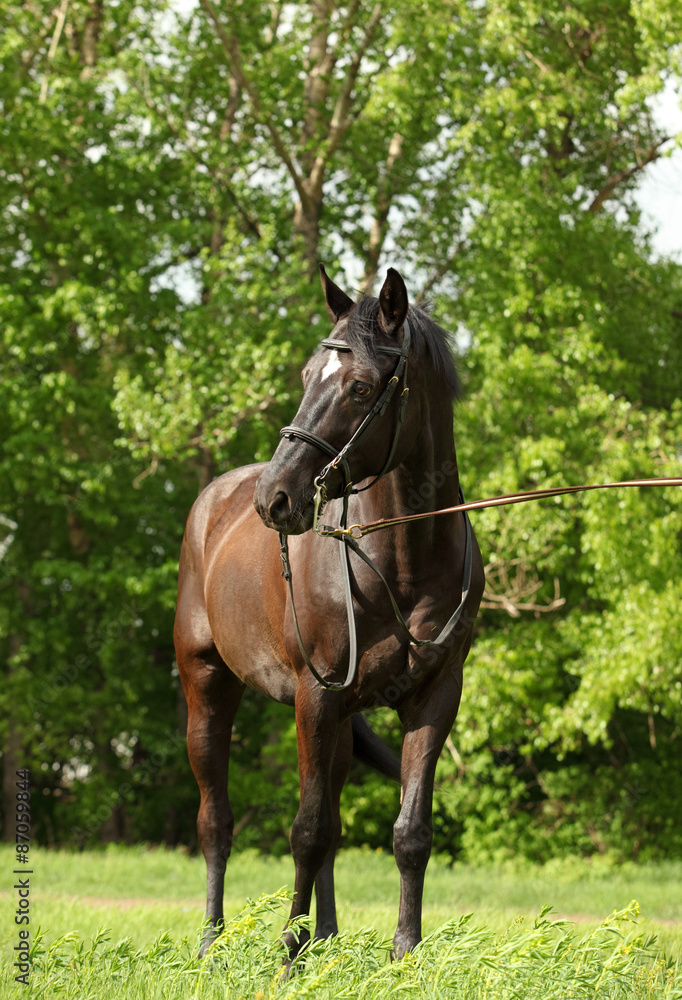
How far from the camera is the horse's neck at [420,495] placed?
3.71 metres

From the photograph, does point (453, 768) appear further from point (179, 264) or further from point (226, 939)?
point (226, 939)

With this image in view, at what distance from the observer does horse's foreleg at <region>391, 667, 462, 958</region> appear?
3.65 m

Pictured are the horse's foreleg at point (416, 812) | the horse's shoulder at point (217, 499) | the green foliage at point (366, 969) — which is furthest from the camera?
the horse's shoulder at point (217, 499)

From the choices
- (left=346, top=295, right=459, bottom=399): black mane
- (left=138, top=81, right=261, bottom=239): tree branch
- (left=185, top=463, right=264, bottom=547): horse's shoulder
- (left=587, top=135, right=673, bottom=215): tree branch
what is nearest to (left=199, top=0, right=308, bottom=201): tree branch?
(left=138, top=81, right=261, bottom=239): tree branch

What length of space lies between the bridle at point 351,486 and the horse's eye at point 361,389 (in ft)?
0.18

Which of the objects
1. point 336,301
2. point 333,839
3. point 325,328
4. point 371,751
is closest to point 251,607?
point 371,751

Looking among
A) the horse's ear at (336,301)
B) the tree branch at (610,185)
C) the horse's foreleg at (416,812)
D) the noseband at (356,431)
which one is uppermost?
the tree branch at (610,185)

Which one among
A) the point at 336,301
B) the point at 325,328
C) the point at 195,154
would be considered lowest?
the point at 336,301

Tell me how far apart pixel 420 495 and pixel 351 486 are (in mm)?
355

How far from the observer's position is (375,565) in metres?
3.70

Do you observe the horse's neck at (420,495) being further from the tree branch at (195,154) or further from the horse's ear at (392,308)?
the tree branch at (195,154)

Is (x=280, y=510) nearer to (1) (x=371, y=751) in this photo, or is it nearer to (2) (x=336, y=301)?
(2) (x=336, y=301)

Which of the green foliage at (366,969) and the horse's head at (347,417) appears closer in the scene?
the green foliage at (366,969)

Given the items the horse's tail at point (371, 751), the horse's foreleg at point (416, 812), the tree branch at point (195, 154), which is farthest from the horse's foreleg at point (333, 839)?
the tree branch at point (195, 154)
